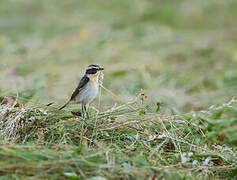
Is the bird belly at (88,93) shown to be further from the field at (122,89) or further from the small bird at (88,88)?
the field at (122,89)

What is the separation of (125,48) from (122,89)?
3.86 meters

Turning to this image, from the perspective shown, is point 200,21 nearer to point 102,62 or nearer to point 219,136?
point 102,62

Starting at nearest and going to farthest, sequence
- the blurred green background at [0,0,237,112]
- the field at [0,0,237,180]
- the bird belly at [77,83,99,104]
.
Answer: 1. the field at [0,0,237,180]
2. the bird belly at [77,83,99,104]
3. the blurred green background at [0,0,237,112]

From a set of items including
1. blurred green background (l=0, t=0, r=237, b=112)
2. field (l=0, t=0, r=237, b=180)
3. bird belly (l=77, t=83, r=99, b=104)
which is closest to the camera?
field (l=0, t=0, r=237, b=180)

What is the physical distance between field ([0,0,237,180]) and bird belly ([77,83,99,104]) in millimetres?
199

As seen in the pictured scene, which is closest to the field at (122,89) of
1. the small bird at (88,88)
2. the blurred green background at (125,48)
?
the blurred green background at (125,48)

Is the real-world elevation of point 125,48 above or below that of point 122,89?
above

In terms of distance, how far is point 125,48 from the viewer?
12.9 m

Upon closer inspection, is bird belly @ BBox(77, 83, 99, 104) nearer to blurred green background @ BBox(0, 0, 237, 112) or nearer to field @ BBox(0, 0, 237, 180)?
field @ BBox(0, 0, 237, 180)

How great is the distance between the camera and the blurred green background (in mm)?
9109

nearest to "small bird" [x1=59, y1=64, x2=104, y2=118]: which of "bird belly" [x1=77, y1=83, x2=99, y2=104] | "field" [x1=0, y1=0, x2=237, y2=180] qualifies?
"bird belly" [x1=77, y1=83, x2=99, y2=104]

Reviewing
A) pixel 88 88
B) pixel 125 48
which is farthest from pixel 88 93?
pixel 125 48

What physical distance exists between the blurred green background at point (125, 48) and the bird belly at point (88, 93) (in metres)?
0.97

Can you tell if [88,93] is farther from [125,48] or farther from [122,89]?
[125,48]
